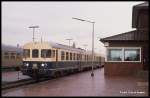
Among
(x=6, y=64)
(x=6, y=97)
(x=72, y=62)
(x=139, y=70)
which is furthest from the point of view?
(x=6, y=64)

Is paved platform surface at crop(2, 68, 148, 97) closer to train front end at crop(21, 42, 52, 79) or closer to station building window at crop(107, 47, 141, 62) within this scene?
train front end at crop(21, 42, 52, 79)

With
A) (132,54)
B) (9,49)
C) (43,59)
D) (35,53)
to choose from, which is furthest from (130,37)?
(9,49)

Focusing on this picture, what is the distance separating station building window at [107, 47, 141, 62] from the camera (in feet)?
110

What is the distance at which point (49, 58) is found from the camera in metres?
29.6

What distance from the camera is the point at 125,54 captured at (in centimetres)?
3384

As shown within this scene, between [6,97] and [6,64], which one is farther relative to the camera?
[6,64]

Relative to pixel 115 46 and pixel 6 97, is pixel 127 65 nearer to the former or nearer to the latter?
pixel 115 46

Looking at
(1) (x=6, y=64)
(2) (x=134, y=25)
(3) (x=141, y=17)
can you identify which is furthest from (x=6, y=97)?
(1) (x=6, y=64)

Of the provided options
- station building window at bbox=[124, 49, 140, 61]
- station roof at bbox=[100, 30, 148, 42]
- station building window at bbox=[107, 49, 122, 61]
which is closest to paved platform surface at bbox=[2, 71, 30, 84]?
station building window at bbox=[107, 49, 122, 61]

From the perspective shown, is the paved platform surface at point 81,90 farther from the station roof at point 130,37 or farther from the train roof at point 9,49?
the train roof at point 9,49

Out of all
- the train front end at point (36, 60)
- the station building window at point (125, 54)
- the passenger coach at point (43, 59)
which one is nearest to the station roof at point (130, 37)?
the station building window at point (125, 54)

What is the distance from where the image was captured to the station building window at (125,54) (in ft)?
110

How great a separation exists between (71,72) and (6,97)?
20093mm

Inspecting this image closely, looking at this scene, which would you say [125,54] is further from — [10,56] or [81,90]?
[10,56]
